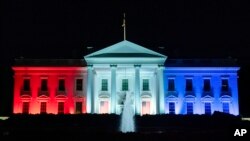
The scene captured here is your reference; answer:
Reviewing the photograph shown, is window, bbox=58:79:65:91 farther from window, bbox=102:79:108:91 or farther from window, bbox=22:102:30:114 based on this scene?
window, bbox=102:79:108:91

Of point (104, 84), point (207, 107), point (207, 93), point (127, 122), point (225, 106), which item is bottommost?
point (127, 122)

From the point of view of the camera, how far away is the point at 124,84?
52.5 metres

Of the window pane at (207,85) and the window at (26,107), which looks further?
the window pane at (207,85)

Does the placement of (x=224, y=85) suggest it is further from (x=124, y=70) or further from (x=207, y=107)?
(x=124, y=70)

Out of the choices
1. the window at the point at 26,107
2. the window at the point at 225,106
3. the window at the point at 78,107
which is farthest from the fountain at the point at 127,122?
A: the window at the point at 225,106

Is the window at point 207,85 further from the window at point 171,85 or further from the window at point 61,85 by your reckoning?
the window at point 61,85

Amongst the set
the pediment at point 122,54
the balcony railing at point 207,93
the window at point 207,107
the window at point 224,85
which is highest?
the pediment at point 122,54

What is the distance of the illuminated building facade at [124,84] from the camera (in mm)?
50906

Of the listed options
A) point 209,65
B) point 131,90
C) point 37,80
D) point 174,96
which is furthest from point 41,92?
point 209,65

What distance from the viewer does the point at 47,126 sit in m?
42.0

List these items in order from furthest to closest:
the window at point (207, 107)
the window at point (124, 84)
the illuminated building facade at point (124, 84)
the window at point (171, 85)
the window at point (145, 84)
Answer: the window at point (171, 85) → the window at point (207, 107) → the window at point (145, 84) → the window at point (124, 84) → the illuminated building facade at point (124, 84)

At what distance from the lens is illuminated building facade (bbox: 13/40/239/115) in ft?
167

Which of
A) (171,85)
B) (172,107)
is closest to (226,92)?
(171,85)

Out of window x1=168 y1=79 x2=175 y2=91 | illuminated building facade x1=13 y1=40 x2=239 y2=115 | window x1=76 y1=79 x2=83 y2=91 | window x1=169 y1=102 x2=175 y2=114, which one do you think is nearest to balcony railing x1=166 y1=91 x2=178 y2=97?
illuminated building facade x1=13 y1=40 x2=239 y2=115
